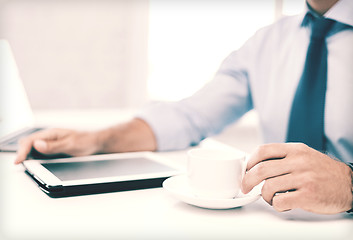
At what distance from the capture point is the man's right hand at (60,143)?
2.43 ft

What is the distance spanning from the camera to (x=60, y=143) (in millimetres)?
783

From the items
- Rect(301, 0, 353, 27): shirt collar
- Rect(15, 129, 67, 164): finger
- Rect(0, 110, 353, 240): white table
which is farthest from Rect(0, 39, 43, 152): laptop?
Rect(301, 0, 353, 27): shirt collar

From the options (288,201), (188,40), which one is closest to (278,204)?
(288,201)

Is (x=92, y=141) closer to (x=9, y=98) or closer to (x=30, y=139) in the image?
(x=30, y=139)

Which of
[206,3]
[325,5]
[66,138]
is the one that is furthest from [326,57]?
[206,3]

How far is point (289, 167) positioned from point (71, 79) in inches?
72.4

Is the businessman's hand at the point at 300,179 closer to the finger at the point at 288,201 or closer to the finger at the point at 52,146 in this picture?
the finger at the point at 288,201

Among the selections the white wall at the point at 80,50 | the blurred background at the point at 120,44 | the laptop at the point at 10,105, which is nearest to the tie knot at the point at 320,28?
the laptop at the point at 10,105

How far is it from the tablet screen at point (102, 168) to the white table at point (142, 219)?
0.06 meters

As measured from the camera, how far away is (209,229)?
0.46 meters

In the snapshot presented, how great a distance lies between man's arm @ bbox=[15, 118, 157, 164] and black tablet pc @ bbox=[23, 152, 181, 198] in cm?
3

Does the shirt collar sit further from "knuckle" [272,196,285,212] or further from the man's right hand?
the man's right hand

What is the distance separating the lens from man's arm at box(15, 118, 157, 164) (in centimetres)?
75

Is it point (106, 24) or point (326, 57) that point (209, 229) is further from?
point (106, 24)
